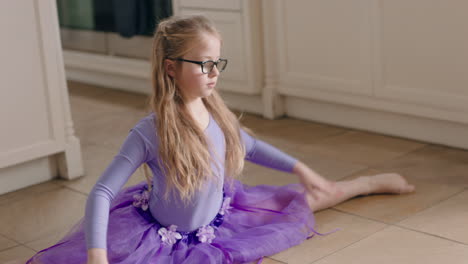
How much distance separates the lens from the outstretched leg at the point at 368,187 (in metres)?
2.02

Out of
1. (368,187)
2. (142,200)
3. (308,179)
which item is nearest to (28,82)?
(142,200)

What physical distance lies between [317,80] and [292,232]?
3.74ft

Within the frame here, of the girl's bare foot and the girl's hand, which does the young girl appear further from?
the girl's bare foot

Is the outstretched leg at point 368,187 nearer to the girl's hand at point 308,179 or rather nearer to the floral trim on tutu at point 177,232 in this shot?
the girl's hand at point 308,179

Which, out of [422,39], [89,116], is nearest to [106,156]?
[89,116]

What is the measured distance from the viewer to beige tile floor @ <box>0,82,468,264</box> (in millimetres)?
1753

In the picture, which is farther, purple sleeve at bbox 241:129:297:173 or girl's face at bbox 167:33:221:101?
purple sleeve at bbox 241:129:297:173

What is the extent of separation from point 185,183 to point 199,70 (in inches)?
10.3

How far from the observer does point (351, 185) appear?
2.05 m

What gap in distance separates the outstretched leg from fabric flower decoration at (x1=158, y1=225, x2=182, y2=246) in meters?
0.46

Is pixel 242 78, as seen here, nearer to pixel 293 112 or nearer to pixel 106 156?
pixel 293 112


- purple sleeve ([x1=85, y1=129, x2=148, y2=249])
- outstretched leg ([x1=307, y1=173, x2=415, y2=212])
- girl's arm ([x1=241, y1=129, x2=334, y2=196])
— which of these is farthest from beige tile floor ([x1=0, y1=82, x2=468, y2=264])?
purple sleeve ([x1=85, y1=129, x2=148, y2=249])

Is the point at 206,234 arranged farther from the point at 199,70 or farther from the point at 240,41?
the point at 240,41

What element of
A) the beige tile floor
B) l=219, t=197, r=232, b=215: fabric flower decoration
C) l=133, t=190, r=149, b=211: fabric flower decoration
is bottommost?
the beige tile floor
